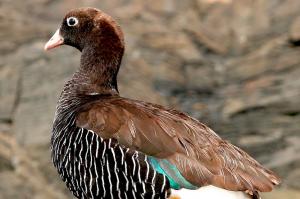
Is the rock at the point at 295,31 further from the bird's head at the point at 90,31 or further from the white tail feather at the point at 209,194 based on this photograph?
the white tail feather at the point at 209,194

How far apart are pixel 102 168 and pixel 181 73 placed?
690 cm

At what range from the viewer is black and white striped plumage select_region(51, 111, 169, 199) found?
7.96 metres

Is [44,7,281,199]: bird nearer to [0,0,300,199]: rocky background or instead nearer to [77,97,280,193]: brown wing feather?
[77,97,280,193]: brown wing feather

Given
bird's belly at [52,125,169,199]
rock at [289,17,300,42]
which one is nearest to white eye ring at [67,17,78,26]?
bird's belly at [52,125,169,199]

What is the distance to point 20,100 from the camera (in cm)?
1388

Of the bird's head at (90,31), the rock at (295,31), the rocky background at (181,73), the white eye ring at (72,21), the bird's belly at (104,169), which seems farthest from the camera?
the rock at (295,31)

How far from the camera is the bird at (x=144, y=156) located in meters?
7.85

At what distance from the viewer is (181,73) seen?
1489 centimetres

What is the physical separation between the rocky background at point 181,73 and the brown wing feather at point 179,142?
15.9 feet

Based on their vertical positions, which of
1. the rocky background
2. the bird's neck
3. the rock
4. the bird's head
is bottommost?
the rocky background

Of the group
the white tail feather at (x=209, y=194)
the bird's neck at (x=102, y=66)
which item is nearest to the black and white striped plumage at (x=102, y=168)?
the white tail feather at (x=209, y=194)

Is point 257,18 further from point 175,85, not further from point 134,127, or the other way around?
point 134,127

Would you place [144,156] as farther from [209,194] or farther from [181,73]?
[181,73]

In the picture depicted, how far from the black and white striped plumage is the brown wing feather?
0.08m
